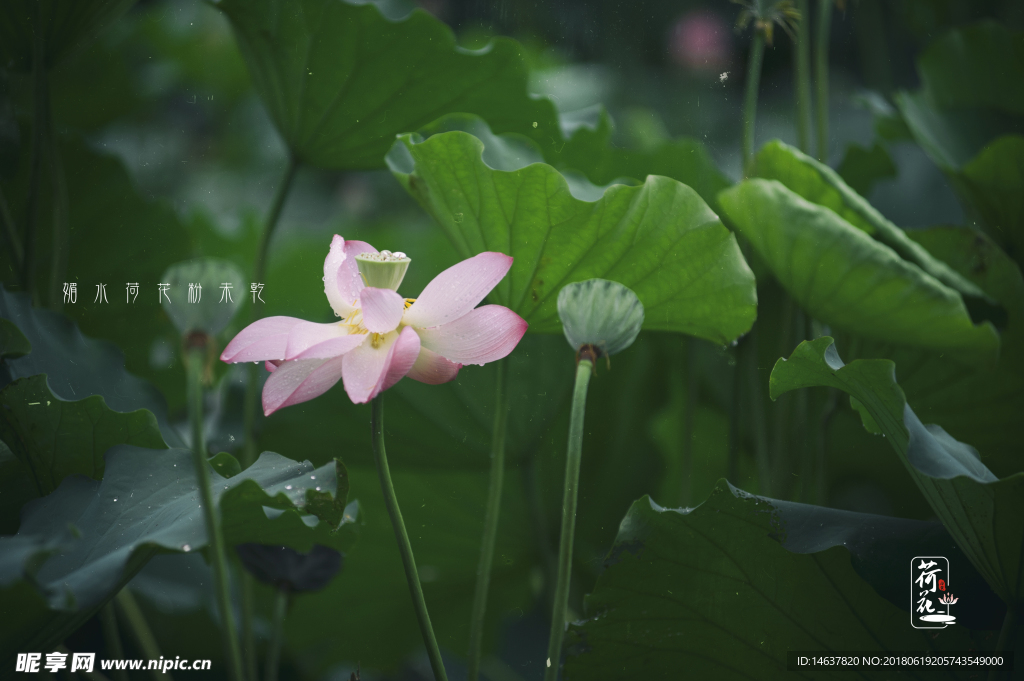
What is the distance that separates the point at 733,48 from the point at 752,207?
12 centimetres

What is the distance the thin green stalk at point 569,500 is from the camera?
10.6 inches

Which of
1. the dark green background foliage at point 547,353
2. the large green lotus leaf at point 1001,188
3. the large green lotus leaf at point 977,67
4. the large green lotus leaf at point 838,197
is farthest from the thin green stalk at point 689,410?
the large green lotus leaf at point 977,67

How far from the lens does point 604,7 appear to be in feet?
1.34

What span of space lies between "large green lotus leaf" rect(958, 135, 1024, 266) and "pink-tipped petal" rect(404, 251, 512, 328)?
360 mm

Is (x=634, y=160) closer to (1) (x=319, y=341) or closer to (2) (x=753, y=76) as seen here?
(2) (x=753, y=76)

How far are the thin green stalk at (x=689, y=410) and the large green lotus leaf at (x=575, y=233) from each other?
85 millimetres

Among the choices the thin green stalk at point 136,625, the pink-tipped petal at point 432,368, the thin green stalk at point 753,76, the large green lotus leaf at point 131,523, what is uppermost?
the thin green stalk at point 753,76

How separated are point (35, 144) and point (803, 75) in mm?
459

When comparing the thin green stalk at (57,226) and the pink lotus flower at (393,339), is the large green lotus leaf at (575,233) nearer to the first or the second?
the pink lotus flower at (393,339)

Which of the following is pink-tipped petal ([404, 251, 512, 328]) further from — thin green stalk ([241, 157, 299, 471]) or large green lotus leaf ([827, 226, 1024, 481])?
large green lotus leaf ([827, 226, 1024, 481])

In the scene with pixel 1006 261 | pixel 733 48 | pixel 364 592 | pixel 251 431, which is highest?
pixel 733 48

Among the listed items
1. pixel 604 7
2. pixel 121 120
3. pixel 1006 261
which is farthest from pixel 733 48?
pixel 121 120

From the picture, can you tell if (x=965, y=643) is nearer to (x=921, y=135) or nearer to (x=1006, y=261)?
(x=1006, y=261)

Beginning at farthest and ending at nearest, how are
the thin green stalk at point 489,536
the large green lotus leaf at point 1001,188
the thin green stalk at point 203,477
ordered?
the large green lotus leaf at point 1001,188, the thin green stalk at point 489,536, the thin green stalk at point 203,477
